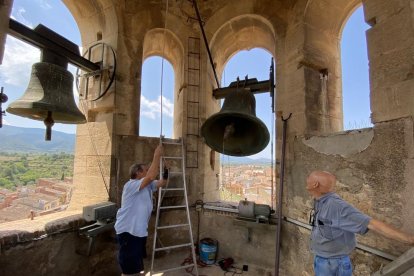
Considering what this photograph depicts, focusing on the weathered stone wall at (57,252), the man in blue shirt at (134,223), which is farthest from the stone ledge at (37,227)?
the man in blue shirt at (134,223)

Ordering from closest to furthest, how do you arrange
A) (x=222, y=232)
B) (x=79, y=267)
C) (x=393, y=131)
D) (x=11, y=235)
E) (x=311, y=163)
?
(x=393, y=131) → (x=11, y=235) → (x=311, y=163) → (x=79, y=267) → (x=222, y=232)

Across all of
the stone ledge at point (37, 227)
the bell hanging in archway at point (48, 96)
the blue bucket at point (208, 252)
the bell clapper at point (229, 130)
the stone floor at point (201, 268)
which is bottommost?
the stone floor at point (201, 268)

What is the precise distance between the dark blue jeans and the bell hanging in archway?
1445 millimetres

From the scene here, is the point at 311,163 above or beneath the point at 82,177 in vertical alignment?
above

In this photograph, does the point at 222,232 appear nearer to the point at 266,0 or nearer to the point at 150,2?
the point at 266,0

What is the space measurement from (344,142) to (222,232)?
2630 mm

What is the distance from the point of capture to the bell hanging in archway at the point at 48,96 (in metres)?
2.50

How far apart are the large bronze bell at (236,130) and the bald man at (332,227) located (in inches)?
34.7

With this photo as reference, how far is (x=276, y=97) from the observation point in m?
3.80

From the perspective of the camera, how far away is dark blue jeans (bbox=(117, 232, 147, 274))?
2.58m

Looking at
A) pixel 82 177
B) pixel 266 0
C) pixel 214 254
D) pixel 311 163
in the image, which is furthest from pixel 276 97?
pixel 82 177

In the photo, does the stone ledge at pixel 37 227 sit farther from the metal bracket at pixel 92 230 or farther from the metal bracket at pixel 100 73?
the metal bracket at pixel 100 73

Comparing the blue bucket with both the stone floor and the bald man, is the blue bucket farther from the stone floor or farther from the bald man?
the bald man

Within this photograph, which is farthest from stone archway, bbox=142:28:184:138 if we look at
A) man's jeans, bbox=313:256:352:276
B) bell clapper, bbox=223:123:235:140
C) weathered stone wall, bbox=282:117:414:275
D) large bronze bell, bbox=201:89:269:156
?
man's jeans, bbox=313:256:352:276
